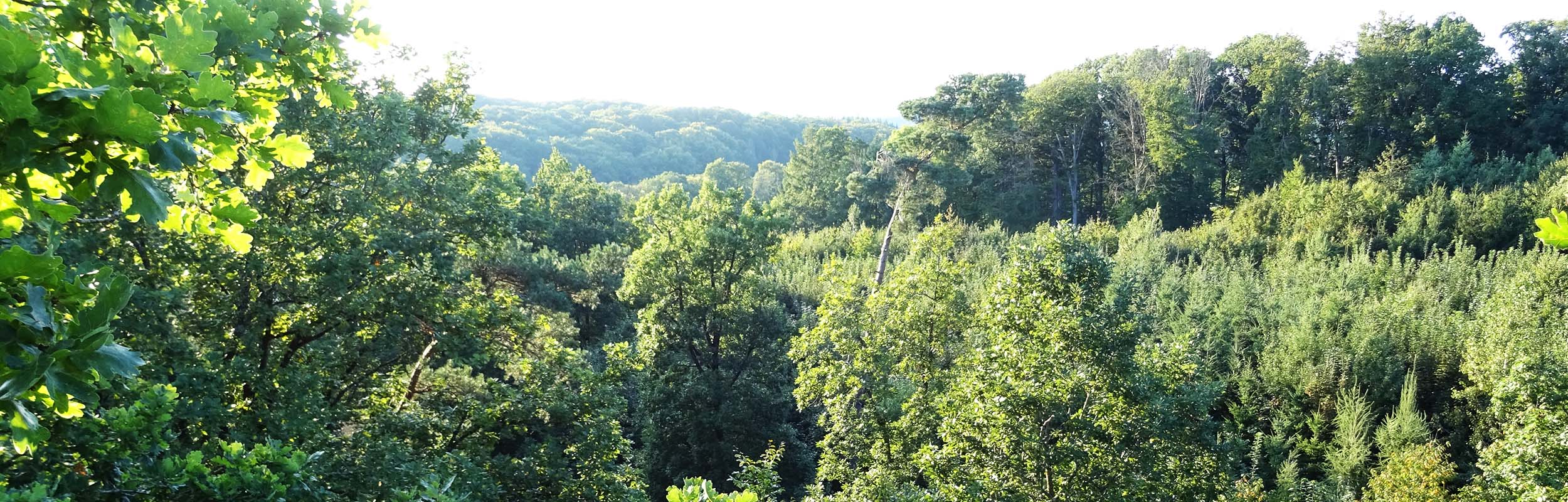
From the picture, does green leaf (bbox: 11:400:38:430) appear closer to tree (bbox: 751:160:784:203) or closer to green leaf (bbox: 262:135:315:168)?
green leaf (bbox: 262:135:315:168)

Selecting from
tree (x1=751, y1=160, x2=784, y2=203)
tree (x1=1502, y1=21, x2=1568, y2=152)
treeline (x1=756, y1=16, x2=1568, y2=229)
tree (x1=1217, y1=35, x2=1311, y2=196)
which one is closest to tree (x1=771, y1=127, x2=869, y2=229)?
treeline (x1=756, y1=16, x2=1568, y2=229)

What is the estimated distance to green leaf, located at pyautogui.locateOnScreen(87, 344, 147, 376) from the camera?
1.88m

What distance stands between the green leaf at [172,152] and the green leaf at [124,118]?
11cm

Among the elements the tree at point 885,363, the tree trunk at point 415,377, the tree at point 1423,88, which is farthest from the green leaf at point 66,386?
the tree at point 1423,88

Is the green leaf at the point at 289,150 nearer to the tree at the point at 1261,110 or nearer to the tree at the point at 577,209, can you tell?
the tree at the point at 577,209

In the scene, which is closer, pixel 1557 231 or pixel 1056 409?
pixel 1557 231

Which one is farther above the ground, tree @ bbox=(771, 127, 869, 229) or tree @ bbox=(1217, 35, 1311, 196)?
tree @ bbox=(1217, 35, 1311, 196)

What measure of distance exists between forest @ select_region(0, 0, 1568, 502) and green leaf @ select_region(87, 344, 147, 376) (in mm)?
10

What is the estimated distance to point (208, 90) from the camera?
214 cm

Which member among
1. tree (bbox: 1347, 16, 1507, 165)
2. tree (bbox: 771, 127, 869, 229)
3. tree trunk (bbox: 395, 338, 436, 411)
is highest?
tree (bbox: 1347, 16, 1507, 165)

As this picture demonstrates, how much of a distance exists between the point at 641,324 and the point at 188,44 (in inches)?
643

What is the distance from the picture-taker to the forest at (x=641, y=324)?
7.59ft

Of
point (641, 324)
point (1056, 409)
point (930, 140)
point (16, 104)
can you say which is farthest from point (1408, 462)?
point (930, 140)

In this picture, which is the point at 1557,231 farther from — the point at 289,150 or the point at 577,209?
the point at 577,209
